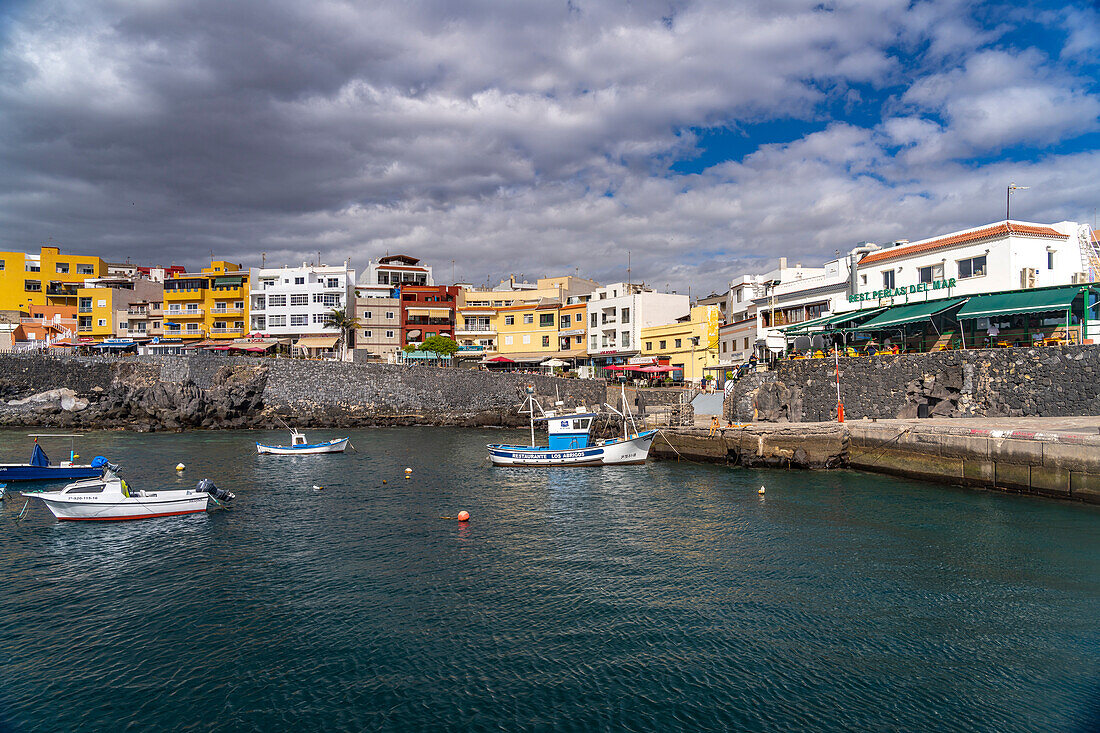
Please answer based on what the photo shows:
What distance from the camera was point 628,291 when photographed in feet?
266

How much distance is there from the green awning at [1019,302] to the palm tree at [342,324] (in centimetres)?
6668

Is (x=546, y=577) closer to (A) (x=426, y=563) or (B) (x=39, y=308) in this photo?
(A) (x=426, y=563)

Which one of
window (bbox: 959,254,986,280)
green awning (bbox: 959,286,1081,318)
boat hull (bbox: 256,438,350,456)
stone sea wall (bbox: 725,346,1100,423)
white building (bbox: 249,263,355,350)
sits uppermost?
white building (bbox: 249,263,355,350)

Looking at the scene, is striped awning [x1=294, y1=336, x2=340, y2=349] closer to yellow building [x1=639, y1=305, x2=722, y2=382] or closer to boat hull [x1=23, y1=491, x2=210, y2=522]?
yellow building [x1=639, y1=305, x2=722, y2=382]

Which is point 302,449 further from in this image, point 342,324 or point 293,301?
point 293,301

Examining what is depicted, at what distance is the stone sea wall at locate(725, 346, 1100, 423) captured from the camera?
1290 inches

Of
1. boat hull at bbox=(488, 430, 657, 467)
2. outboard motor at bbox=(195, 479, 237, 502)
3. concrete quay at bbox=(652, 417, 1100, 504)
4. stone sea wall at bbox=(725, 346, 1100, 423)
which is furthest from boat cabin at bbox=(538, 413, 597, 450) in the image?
outboard motor at bbox=(195, 479, 237, 502)

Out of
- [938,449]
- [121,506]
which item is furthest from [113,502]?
[938,449]

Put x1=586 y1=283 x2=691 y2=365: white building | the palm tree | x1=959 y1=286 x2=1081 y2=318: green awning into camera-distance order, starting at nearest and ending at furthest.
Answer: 1. x1=959 y1=286 x2=1081 y2=318: green awning
2. x1=586 y1=283 x2=691 y2=365: white building
3. the palm tree

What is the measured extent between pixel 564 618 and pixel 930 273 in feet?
144

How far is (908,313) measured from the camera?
4366 centimetres

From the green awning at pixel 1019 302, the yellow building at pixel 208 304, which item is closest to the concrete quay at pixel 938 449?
the green awning at pixel 1019 302

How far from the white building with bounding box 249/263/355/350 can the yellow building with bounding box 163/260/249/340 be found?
3082 mm

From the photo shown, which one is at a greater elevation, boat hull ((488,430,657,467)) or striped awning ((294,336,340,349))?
striped awning ((294,336,340,349))
